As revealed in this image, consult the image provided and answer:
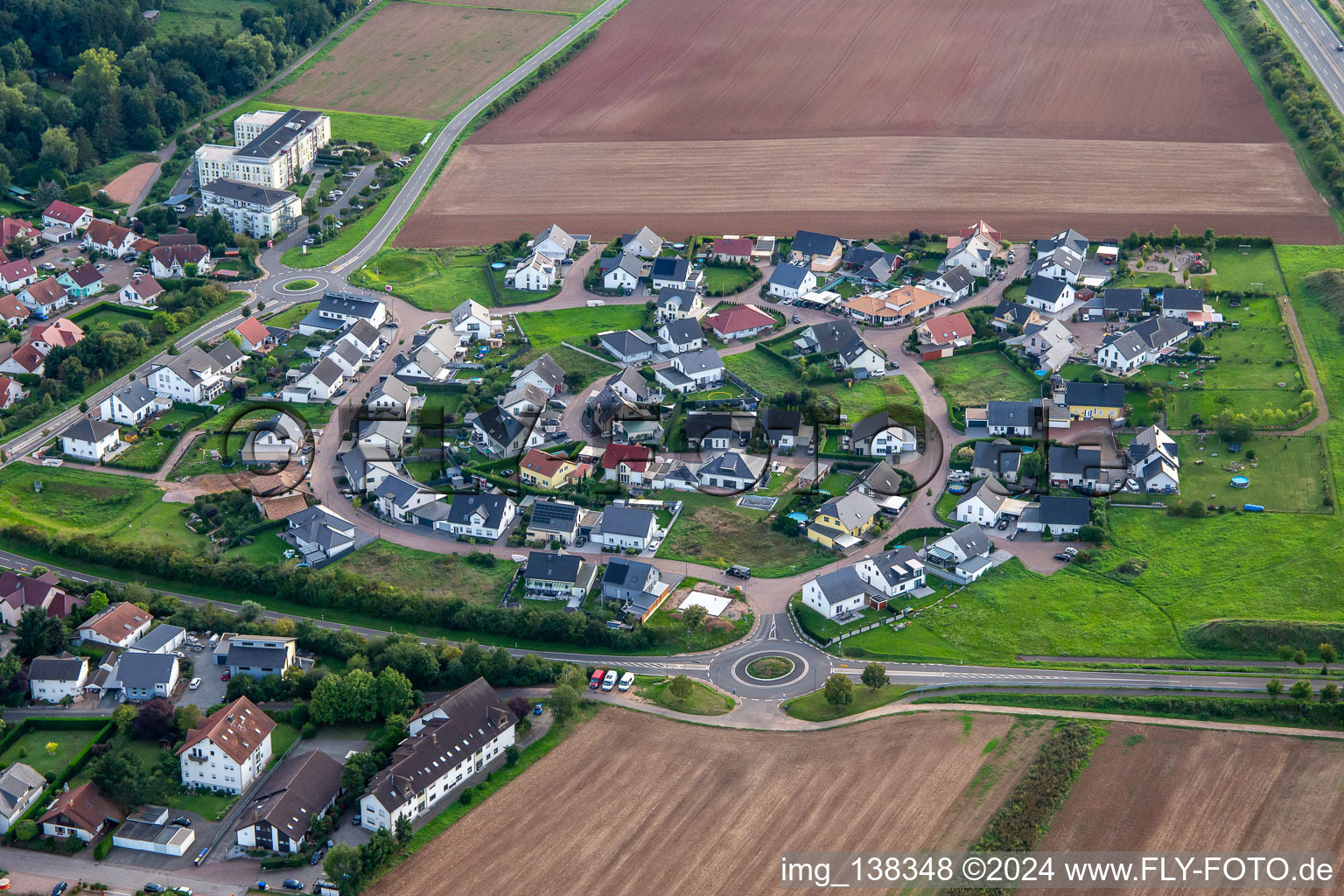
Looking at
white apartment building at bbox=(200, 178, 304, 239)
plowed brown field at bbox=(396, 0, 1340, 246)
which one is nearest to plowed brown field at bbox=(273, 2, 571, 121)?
plowed brown field at bbox=(396, 0, 1340, 246)

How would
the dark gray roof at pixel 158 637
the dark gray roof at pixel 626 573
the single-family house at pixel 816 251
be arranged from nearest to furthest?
the dark gray roof at pixel 158 637, the dark gray roof at pixel 626 573, the single-family house at pixel 816 251

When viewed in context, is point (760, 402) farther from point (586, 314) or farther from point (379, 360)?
point (379, 360)

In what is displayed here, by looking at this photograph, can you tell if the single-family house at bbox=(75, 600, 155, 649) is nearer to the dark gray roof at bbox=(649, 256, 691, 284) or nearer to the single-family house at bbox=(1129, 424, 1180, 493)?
the dark gray roof at bbox=(649, 256, 691, 284)

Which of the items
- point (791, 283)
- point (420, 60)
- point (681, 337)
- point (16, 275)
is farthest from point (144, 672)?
point (420, 60)

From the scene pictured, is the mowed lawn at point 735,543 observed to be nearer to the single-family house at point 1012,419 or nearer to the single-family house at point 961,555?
the single-family house at point 961,555

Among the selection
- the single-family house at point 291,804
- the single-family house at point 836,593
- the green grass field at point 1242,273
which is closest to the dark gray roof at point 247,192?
the single-family house at point 836,593
